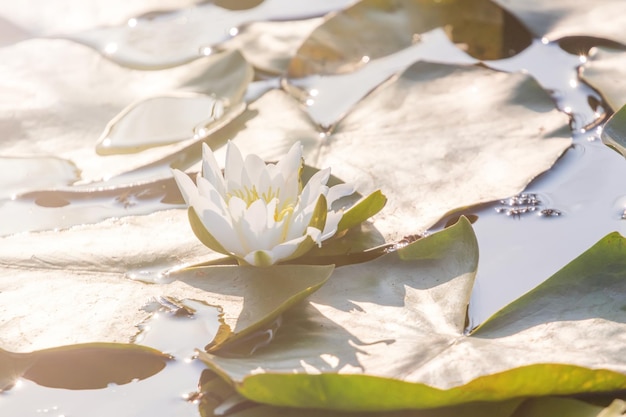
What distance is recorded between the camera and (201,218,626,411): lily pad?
1.26 metres

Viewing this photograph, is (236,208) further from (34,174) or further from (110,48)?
(110,48)

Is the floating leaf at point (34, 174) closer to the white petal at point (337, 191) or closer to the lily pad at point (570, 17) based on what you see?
the white petal at point (337, 191)

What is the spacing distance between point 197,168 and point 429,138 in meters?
0.57

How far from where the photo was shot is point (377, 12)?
2705mm

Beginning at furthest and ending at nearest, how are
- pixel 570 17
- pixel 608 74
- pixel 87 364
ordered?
1. pixel 570 17
2. pixel 608 74
3. pixel 87 364

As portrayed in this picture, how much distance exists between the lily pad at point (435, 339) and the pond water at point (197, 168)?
0.09 meters

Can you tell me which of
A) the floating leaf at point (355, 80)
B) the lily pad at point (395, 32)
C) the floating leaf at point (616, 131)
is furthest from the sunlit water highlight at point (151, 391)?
the lily pad at point (395, 32)

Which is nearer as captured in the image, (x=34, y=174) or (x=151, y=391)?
(x=151, y=391)

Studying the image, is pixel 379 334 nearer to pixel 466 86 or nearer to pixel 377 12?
pixel 466 86

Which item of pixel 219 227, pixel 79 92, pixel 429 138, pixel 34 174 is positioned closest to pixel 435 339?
pixel 219 227

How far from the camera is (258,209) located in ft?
4.98

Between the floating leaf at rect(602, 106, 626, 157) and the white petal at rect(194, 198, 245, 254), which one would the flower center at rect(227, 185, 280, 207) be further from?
the floating leaf at rect(602, 106, 626, 157)

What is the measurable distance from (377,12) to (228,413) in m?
1.68

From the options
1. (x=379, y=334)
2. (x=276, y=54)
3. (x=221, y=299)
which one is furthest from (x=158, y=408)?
(x=276, y=54)
